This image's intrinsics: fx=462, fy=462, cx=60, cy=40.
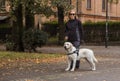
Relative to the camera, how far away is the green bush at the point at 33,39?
3064 centimetres

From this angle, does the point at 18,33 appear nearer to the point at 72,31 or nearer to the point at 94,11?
the point at 72,31

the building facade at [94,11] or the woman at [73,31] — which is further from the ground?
the woman at [73,31]

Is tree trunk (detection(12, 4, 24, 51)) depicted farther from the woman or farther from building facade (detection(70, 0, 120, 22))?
building facade (detection(70, 0, 120, 22))

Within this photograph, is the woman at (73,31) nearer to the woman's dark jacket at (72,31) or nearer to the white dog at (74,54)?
the woman's dark jacket at (72,31)

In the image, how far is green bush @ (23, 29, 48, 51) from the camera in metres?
30.6

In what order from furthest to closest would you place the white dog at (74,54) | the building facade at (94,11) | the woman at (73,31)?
the building facade at (94,11)
the woman at (73,31)
the white dog at (74,54)

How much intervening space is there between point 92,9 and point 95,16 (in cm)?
112

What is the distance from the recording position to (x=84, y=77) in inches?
591

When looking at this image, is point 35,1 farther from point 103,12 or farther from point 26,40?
point 103,12

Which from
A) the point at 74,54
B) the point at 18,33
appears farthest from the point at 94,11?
the point at 74,54

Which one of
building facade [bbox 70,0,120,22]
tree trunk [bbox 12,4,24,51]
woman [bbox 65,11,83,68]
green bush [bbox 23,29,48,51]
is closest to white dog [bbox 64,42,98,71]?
woman [bbox 65,11,83,68]

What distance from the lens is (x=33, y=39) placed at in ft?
101

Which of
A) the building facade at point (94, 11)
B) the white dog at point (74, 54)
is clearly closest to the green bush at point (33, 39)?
the white dog at point (74, 54)

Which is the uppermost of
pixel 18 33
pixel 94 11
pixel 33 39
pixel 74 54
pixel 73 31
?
pixel 73 31
